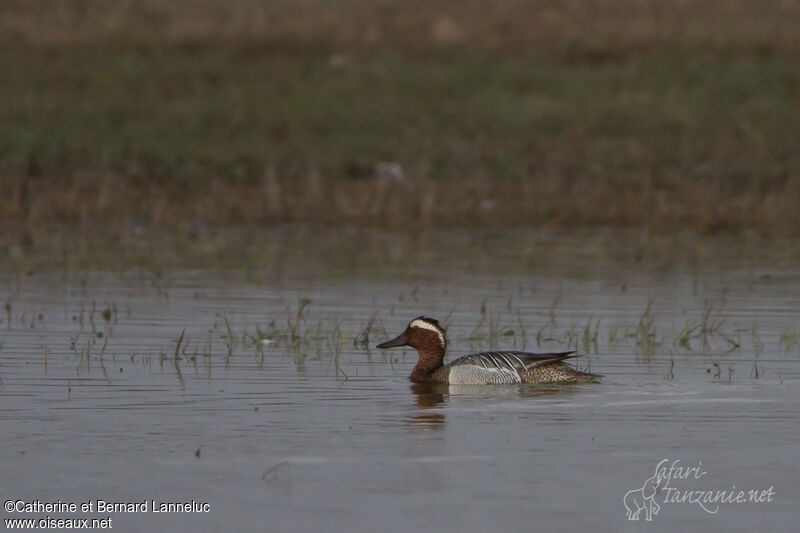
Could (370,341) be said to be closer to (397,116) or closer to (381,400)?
(381,400)

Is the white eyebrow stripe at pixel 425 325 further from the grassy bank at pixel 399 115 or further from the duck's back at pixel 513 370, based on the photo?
the grassy bank at pixel 399 115

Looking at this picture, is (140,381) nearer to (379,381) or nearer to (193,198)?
(379,381)

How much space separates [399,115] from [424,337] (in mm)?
17373

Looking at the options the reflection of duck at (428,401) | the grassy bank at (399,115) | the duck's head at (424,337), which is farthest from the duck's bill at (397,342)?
the grassy bank at (399,115)

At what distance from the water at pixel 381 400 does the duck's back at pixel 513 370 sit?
0.42ft

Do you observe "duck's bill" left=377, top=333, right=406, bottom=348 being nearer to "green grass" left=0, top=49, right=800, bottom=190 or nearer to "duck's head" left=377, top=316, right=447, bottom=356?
"duck's head" left=377, top=316, right=447, bottom=356

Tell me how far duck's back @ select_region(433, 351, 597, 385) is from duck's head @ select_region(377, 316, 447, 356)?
345mm

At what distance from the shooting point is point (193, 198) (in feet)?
80.1

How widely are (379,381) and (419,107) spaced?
721 inches

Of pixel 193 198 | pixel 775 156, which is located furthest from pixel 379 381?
pixel 775 156

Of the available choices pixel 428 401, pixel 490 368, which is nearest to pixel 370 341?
pixel 490 368

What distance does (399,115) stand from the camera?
28.9m

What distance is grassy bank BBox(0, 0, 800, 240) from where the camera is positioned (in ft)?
78.6

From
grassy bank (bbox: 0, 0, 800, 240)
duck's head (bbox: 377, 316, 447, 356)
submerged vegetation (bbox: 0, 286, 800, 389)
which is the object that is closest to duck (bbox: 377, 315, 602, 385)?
duck's head (bbox: 377, 316, 447, 356)
